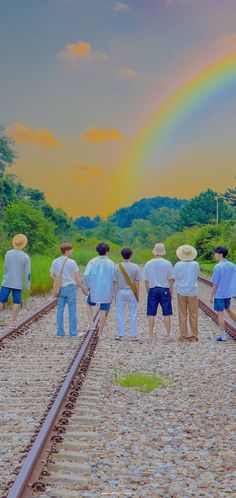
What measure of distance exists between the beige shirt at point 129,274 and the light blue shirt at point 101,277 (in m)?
0.19

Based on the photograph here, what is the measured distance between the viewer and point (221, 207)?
9069cm

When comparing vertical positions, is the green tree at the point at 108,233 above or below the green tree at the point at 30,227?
above

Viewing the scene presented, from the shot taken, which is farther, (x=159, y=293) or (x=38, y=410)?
(x=159, y=293)

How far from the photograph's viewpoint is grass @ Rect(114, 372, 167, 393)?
7957mm

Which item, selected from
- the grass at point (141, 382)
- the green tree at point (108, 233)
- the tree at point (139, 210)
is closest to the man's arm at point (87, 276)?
the grass at point (141, 382)

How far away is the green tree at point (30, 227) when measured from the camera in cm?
4566

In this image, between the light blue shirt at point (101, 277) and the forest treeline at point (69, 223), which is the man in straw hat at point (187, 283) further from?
the forest treeline at point (69, 223)

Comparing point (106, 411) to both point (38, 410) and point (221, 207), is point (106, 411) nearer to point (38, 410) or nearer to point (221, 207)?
point (38, 410)

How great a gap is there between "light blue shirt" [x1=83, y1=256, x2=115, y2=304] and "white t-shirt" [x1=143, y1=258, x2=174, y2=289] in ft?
2.02

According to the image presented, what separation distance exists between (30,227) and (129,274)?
35.3 meters

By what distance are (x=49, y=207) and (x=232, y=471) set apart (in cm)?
6196

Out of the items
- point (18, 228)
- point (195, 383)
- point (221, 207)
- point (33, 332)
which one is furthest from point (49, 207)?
point (195, 383)

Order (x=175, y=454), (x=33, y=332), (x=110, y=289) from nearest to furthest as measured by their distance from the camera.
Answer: (x=175, y=454)
(x=110, y=289)
(x=33, y=332)

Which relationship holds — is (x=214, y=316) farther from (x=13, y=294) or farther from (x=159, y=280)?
(x=13, y=294)
